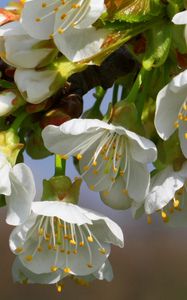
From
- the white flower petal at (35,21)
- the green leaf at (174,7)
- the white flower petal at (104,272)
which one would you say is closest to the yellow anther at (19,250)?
the white flower petal at (104,272)

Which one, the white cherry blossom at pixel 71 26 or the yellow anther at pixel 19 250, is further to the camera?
the yellow anther at pixel 19 250

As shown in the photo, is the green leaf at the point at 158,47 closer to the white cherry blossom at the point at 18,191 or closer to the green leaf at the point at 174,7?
the green leaf at the point at 174,7

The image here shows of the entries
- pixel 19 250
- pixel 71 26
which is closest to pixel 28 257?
pixel 19 250

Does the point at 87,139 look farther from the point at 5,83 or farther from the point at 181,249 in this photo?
the point at 181,249

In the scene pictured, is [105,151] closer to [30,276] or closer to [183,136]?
[183,136]

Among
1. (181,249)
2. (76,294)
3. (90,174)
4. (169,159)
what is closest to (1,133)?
(90,174)

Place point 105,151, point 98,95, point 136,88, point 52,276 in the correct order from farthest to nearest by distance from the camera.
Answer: point 98,95 → point 52,276 → point 105,151 → point 136,88

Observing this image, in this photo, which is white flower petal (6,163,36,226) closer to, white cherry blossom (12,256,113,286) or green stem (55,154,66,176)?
green stem (55,154,66,176)

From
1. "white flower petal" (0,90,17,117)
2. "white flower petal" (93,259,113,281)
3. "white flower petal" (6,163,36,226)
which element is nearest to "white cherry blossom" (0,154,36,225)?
"white flower petal" (6,163,36,226)
